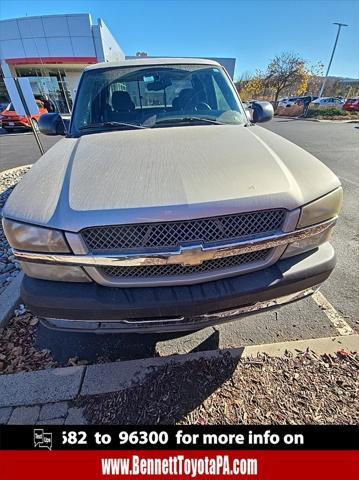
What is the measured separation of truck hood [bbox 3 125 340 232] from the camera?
4.50 ft

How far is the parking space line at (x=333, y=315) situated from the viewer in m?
2.24

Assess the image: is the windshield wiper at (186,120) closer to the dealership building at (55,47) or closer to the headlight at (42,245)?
the headlight at (42,245)

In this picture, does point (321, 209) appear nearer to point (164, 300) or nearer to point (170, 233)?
point (170, 233)

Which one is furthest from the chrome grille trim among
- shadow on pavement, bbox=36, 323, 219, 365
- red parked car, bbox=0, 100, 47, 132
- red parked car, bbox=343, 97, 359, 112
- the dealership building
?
red parked car, bbox=343, 97, 359, 112

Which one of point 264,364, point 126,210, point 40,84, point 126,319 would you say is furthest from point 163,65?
point 40,84

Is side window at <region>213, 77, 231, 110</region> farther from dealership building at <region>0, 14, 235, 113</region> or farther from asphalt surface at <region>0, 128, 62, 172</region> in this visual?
dealership building at <region>0, 14, 235, 113</region>

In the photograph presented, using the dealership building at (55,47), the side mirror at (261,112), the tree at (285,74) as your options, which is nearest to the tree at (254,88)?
the tree at (285,74)

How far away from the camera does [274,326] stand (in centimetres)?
231

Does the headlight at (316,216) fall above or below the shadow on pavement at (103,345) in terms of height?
above

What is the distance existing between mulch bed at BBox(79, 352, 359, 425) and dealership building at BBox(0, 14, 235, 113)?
23.3 meters

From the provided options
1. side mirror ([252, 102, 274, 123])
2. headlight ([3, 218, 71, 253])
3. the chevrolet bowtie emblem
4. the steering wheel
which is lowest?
the chevrolet bowtie emblem

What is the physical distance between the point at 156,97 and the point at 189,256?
216cm

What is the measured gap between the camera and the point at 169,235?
142 cm

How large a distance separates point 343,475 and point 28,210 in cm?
220
